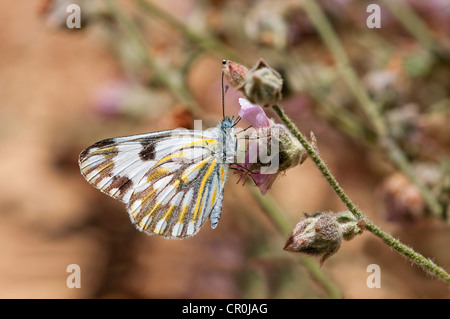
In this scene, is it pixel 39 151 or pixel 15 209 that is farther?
pixel 39 151

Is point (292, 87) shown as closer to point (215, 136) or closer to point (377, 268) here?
point (215, 136)

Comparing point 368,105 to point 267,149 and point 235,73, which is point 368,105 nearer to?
point 267,149

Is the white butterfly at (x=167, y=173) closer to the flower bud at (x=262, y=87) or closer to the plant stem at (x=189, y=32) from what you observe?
the flower bud at (x=262, y=87)

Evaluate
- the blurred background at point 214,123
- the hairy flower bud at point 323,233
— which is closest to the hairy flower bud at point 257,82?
the hairy flower bud at point 323,233

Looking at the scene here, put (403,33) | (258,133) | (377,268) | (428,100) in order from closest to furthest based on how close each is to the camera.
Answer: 1. (258,133)
2. (377,268)
3. (428,100)
4. (403,33)

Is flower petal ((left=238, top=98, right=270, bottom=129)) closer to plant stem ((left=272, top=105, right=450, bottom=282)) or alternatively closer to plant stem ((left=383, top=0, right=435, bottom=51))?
plant stem ((left=272, top=105, right=450, bottom=282))

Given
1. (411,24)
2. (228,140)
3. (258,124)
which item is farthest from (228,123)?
(411,24)
